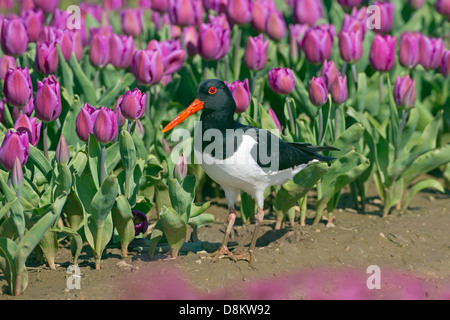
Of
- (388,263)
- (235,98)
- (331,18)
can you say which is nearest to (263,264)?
(388,263)

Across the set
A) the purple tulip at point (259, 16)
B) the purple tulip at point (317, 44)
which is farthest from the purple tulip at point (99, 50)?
the purple tulip at point (317, 44)

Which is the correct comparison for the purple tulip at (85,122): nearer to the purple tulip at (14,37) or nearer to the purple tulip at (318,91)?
the purple tulip at (14,37)

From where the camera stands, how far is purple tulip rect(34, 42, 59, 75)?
5180mm

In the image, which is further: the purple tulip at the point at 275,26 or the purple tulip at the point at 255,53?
the purple tulip at the point at 275,26

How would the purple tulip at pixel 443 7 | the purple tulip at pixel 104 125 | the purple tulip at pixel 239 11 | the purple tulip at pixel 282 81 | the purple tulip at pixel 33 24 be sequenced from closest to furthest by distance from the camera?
1. the purple tulip at pixel 104 125
2. the purple tulip at pixel 282 81
3. the purple tulip at pixel 33 24
4. the purple tulip at pixel 239 11
5. the purple tulip at pixel 443 7

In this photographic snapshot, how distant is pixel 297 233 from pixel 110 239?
1216 mm

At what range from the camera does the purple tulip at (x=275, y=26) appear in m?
6.19

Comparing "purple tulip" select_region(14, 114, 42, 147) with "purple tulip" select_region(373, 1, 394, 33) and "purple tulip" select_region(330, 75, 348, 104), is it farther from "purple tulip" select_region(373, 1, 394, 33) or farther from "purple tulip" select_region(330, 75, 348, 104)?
"purple tulip" select_region(373, 1, 394, 33)

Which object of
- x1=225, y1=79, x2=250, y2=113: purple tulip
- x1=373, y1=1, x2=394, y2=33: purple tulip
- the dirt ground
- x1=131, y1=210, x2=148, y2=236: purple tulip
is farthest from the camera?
x1=373, y1=1, x2=394, y2=33: purple tulip

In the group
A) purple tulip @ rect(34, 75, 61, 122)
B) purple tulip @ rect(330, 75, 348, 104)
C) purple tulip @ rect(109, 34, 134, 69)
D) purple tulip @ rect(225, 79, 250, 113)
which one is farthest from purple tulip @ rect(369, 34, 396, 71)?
purple tulip @ rect(34, 75, 61, 122)

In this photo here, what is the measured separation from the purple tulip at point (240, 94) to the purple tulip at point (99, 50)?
108 centimetres

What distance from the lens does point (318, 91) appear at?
5.11 m

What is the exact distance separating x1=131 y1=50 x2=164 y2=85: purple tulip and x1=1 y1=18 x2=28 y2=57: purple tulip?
817 millimetres

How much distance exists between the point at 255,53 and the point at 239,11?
733mm
